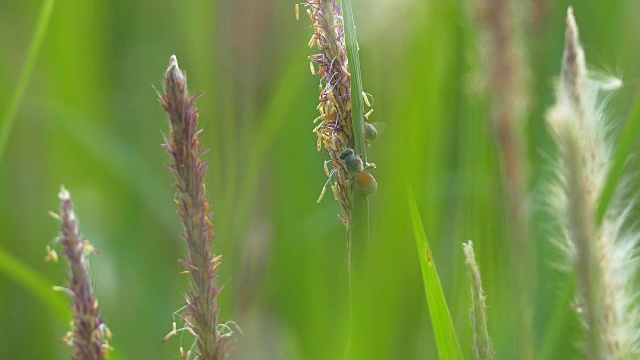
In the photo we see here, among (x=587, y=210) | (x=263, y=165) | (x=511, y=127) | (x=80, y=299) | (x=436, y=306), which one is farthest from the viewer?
(x=263, y=165)

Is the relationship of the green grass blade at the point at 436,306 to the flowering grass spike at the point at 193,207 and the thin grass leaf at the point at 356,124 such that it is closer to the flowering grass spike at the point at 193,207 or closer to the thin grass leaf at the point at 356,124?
the thin grass leaf at the point at 356,124

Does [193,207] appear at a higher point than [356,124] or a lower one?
lower

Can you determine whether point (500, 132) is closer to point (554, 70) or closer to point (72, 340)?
point (72, 340)

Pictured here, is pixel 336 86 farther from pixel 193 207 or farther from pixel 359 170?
pixel 193 207

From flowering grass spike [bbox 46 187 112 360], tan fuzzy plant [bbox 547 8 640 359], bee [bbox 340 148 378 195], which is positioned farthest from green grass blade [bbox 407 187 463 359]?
flowering grass spike [bbox 46 187 112 360]

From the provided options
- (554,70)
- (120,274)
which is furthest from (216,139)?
(554,70)

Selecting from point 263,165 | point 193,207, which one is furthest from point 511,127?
point 263,165

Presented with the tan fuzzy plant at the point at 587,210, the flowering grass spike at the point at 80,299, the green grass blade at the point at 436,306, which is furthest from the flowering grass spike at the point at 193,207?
the tan fuzzy plant at the point at 587,210
